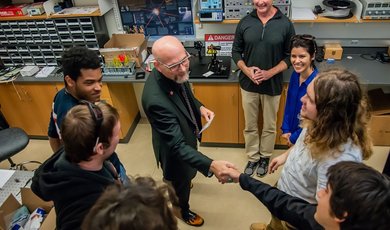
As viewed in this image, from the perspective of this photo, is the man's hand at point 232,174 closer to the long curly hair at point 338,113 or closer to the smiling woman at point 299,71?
the long curly hair at point 338,113

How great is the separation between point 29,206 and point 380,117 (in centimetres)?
323

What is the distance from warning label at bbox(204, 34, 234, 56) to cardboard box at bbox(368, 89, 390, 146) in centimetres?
160

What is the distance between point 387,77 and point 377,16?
22.1 inches

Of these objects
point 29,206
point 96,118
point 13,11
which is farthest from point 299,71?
point 13,11

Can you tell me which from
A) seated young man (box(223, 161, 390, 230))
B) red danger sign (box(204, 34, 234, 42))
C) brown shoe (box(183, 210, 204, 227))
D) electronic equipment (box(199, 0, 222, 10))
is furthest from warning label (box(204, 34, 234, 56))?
seated young man (box(223, 161, 390, 230))

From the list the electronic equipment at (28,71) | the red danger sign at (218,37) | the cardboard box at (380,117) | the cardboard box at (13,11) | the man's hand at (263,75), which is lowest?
the cardboard box at (380,117)

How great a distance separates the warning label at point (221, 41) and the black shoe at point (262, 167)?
119 cm

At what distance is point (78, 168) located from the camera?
1.31m

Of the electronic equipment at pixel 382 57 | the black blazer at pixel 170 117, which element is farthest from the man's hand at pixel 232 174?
the electronic equipment at pixel 382 57

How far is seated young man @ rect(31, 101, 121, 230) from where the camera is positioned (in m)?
1.28

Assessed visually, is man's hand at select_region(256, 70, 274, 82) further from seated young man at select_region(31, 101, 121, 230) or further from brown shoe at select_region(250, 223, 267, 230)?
seated young man at select_region(31, 101, 121, 230)

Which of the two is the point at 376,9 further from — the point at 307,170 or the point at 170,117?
the point at 170,117

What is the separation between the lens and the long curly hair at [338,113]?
1374 millimetres

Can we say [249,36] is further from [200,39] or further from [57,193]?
[57,193]
